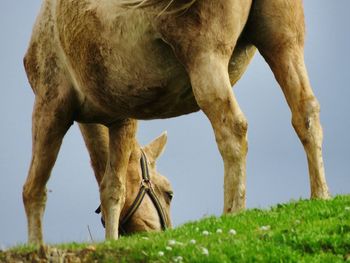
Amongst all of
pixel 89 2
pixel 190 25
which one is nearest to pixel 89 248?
pixel 190 25

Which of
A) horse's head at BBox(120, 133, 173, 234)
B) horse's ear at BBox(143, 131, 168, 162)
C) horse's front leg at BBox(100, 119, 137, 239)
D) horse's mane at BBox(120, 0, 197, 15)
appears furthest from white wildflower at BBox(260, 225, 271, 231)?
horse's ear at BBox(143, 131, 168, 162)

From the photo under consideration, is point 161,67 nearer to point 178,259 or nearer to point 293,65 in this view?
point 293,65

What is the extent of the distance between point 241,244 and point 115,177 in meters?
4.85

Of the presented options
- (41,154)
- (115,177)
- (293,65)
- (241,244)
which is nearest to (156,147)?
(115,177)

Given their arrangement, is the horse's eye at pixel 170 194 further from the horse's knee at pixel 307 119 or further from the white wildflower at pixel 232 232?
the white wildflower at pixel 232 232

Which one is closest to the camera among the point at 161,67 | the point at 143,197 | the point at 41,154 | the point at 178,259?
the point at 178,259

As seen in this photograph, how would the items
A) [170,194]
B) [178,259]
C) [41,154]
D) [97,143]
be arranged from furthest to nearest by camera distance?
[170,194]
[97,143]
[41,154]
[178,259]

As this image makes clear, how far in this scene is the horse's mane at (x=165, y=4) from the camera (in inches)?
379

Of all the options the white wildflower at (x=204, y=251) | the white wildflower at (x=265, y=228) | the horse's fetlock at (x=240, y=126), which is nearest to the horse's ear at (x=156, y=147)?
the horse's fetlock at (x=240, y=126)

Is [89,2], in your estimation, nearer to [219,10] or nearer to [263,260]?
[219,10]

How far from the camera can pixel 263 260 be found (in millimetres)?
8109

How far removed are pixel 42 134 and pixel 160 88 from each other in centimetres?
218

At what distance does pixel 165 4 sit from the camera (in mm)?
9875

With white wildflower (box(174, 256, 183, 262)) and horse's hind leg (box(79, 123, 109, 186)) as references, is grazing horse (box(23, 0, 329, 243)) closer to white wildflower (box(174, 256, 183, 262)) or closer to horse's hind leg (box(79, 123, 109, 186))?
horse's hind leg (box(79, 123, 109, 186))
